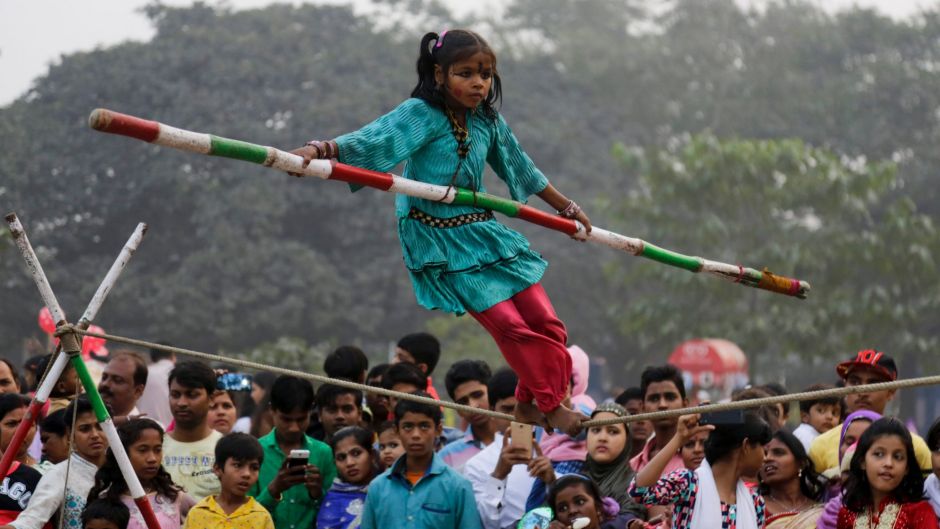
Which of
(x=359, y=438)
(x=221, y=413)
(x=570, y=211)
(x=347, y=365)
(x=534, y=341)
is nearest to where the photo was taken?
(x=534, y=341)

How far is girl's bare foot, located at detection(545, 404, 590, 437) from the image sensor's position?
203 inches

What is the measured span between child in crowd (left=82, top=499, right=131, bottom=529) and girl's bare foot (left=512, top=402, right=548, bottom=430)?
1634mm

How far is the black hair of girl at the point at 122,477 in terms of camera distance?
19.5ft

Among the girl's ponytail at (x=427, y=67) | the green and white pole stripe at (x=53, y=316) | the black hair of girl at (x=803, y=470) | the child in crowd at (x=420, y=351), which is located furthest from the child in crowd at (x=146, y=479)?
the black hair of girl at (x=803, y=470)

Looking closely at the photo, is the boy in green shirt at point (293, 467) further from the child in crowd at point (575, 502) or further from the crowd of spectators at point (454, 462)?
the child in crowd at point (575, 502)

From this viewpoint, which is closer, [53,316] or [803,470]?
[53,316]

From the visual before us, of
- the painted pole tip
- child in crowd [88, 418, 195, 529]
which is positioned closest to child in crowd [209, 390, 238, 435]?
child in crowd [88, 418, 195, 529]

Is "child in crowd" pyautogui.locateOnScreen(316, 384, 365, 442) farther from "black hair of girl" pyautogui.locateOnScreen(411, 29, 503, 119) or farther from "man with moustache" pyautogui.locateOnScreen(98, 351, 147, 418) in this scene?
"black hair of girl" pyautogui.locateOnScreen(411, 29, 503, 119)

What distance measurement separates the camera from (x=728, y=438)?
17.8ft

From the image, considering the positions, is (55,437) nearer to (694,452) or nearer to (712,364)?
(694,452)

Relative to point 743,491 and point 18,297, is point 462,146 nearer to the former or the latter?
point 743,491

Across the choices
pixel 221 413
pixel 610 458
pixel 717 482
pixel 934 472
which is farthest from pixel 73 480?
pixel 934 472

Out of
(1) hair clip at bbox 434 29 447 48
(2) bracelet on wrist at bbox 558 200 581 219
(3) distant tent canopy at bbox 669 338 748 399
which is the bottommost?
(2) bracelet on wrist at bbox 558 200 581 219

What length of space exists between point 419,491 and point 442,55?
6.55ft
